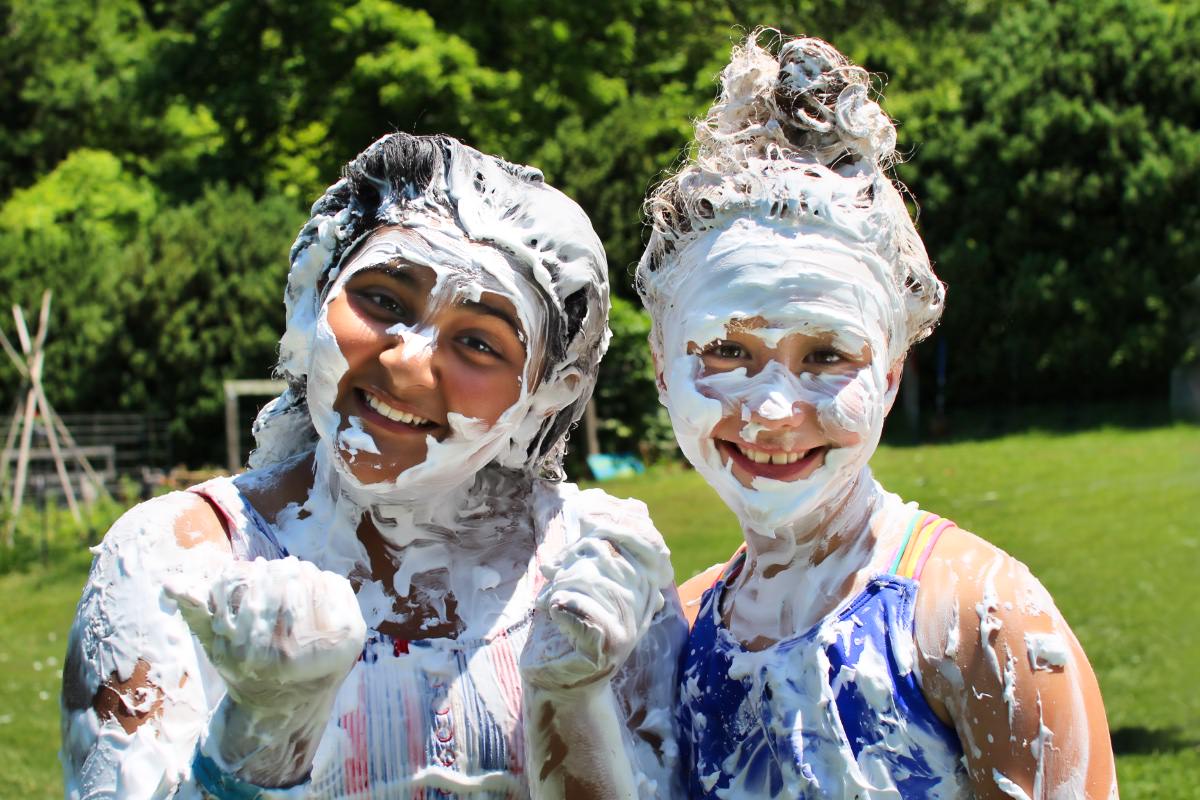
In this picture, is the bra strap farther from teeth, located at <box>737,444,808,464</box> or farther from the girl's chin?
the girl's chin

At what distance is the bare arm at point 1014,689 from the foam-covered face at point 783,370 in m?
0.33

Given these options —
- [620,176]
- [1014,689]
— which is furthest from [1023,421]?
[1014,689]

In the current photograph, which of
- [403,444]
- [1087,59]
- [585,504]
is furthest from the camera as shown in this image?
[1087,59]

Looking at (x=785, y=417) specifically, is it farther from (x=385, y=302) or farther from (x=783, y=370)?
(x=385, y=302)

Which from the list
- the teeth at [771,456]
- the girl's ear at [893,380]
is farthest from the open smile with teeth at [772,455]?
the girl's ear at [893,380]

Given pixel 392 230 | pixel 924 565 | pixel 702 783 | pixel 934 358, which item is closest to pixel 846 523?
pixel 924 565

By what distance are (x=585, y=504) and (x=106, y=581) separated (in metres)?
0.90

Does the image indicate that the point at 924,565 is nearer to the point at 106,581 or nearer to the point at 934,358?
the point at 106,581

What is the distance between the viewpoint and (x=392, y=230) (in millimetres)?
2365

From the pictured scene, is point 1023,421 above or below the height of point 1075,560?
below

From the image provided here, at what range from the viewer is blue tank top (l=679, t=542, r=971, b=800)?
2074 mm

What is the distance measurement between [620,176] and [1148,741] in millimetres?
10145

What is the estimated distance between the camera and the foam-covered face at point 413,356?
2281mm

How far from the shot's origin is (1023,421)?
15.6 meters
